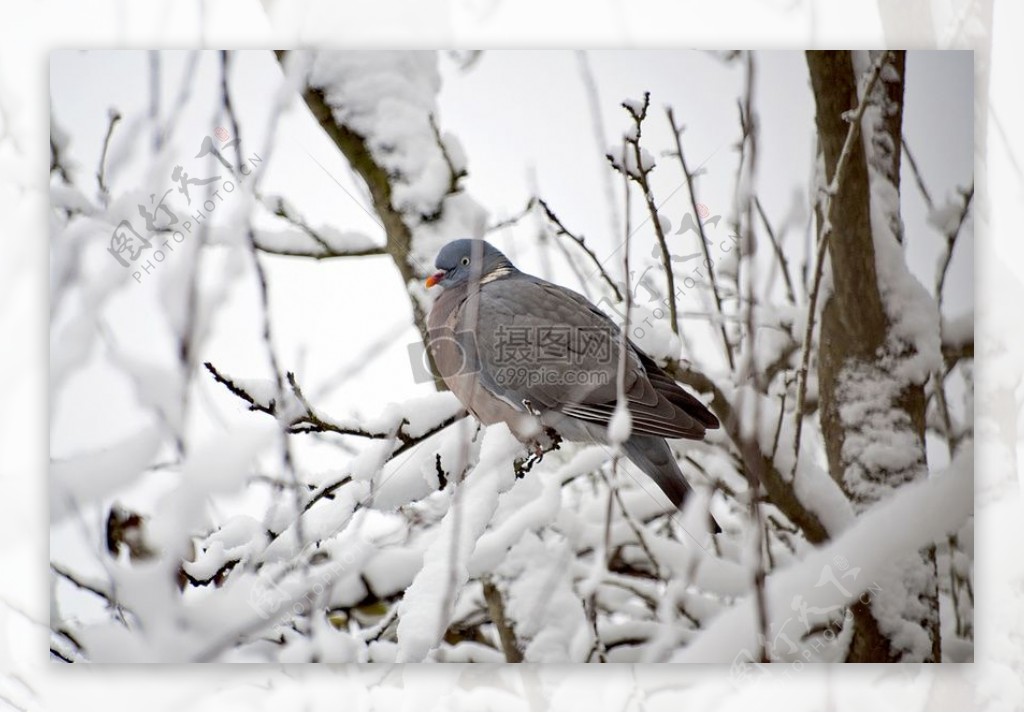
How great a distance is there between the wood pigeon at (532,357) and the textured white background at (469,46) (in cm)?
44

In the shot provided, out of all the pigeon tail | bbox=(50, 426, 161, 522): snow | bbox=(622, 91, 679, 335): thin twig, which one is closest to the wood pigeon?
the pigeon tail

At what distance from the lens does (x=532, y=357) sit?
6.35 ft

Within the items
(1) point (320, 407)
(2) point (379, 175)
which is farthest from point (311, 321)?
(2) point (379, 175)

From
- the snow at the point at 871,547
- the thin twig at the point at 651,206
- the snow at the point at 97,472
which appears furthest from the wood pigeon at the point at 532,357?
the snow at the point at 97,472

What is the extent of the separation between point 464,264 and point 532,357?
0.22 m

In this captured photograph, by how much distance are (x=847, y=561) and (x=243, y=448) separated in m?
1.13

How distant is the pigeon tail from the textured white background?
0.37 m

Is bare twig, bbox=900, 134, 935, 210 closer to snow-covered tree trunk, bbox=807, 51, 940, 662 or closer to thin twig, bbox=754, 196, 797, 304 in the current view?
snow-covered tree trunk, bbox=807, 51, 940, 662

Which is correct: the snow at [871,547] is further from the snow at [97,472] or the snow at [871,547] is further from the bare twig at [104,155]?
the bare twig at [104,155]

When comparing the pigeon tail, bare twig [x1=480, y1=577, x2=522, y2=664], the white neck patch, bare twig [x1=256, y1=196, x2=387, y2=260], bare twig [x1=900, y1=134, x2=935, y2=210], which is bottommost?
bare twig [x1=480, y1=577, x2=522, y2=664]

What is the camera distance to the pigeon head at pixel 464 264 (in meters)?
1.96

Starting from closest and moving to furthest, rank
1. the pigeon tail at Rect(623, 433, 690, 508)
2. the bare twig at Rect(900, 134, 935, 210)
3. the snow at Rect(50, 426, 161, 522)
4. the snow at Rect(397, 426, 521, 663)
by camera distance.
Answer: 1. the snow at Rect(50, 426, 161, 522)
2. the snow at Rect(397, 426, 521, 663)
3. the pigeon tail at Rect(623, 433, 690, 508)
4. the bare twig at Rect(900, 134, 935, 210)

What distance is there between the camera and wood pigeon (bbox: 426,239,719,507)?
Result: 1.90 meters
